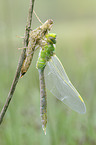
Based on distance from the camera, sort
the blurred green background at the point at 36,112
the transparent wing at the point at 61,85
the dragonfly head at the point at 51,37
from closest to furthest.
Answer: the dragonfly head at the point at 51,37 → the transparent wing at the point at 61,85 → the blurred green background at the point at 36,112

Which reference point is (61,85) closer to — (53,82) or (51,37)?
(53,82)

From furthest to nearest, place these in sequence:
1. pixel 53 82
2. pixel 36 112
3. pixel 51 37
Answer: pixel 36 112
pixel 53 82
pixel 51 37

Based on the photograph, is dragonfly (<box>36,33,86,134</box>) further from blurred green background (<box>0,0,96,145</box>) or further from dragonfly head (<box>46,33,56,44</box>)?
blurred green background (<box>0,0,96,145</box>)

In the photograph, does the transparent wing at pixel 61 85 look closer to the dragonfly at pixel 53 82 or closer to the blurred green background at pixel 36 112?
the dragonfly at pixel 53 82

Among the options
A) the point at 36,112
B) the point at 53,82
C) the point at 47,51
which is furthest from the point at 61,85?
the point at 36,112

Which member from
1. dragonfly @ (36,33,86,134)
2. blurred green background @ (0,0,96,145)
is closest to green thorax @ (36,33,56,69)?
dragonfly @ (36,33,86,134)

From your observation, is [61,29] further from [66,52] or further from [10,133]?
[10,133]

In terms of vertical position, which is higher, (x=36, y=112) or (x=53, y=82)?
(x=53, y=82)

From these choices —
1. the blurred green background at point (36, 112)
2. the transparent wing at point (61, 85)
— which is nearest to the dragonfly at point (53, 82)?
the transparent wing at point (61, 85)
